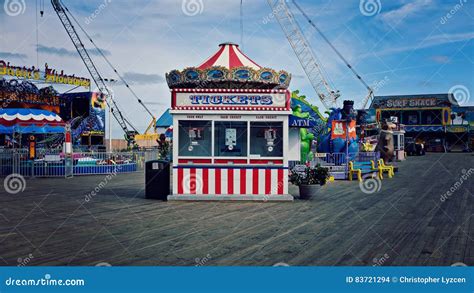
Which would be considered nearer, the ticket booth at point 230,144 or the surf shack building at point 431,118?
the ticket booth at point 230,144

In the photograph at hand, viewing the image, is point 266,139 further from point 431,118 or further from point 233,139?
point 431,118

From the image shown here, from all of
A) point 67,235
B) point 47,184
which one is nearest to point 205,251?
point 67,235

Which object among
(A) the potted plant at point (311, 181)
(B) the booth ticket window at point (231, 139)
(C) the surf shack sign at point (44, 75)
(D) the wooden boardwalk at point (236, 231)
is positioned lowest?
(D) the wooden boardwalk at point (236, 231)

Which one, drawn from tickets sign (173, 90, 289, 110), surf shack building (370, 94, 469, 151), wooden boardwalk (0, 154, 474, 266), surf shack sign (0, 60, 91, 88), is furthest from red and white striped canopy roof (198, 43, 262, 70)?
surf shack building (370, 94, 469, 151)

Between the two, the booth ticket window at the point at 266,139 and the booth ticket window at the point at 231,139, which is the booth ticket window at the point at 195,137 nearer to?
the booth ticket window at the point at 231,139

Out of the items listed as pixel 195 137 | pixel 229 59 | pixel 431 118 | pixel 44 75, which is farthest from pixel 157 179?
pixel 431 118

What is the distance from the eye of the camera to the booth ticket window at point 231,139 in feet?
45.4

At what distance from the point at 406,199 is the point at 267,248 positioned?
815 centimetres

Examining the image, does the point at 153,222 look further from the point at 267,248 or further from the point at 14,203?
the point at 14,203

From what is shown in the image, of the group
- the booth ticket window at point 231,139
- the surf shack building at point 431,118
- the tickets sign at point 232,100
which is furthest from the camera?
the surf shack building at point 431,118

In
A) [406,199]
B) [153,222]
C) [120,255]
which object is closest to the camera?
[120,255]

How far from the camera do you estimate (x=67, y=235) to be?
8.27m

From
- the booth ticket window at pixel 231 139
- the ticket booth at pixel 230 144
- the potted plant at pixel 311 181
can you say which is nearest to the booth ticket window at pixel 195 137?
the ticket booth at pixel 230 144

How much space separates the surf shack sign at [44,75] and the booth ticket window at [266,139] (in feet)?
132
